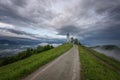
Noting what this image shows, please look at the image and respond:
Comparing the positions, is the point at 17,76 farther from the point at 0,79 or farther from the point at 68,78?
the point at 68,78

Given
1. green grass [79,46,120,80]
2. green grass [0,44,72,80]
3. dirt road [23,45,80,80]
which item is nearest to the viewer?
dirt road [23,45,80,80]

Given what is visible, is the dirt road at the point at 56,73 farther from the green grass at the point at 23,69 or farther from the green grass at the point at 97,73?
the green grass at the point at 23,69

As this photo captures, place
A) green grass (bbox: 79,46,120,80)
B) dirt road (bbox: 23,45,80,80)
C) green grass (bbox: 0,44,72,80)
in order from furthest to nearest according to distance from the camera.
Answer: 1. green grass (bbox: 79,46,120,80)
2. green grass (bbox: 0,44,72,80)
3. dirt road (bbox: 23,45,80,80)

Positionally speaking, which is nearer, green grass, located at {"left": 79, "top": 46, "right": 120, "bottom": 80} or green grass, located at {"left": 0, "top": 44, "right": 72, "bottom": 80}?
green grass, located at {"left": 0, "top": 44, "right": 72, "bottom": 80}

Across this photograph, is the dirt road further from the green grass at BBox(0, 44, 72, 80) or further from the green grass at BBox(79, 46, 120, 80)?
the green grass at BBox(0, 44, 72, 80)

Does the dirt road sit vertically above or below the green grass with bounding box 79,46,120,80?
above

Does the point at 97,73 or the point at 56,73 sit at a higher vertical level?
the point at 56,73

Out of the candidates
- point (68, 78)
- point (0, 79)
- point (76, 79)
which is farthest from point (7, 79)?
point (76, 79)

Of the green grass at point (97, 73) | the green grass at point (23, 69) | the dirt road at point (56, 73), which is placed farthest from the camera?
the green grass at point (97, 73)

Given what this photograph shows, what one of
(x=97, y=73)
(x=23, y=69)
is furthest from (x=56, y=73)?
(x=97, y=73)

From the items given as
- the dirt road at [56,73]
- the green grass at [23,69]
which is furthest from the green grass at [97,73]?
the green grass at [23,69]

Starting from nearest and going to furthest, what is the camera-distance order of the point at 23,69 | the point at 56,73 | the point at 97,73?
the point at 56,73 → the point at 97,73 → the point at 23,69

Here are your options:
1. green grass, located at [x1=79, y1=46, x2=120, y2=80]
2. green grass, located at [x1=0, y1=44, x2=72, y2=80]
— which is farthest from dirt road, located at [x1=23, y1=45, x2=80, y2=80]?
green grass, located at [x1=0, y1=44, x2=72, y2=80]

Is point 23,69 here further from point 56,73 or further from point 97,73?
point 97,73
